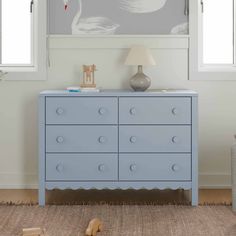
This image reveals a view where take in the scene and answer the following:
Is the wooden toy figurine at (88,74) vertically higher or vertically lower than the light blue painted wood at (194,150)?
higher

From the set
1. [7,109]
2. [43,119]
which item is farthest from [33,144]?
[43,119]

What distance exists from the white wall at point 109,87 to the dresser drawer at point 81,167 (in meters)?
0.64

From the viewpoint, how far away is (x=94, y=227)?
12.2 feet

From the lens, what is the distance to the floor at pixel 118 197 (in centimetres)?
458

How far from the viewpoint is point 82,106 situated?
4.42 m

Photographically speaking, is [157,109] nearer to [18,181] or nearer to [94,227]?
[94,227]

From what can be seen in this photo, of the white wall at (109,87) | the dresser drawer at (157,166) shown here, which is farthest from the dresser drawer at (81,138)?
the white wall at (109,87)

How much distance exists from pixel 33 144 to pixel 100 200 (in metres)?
0.75

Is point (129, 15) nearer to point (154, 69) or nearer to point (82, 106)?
point (154, 69)

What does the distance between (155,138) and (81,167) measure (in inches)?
20.8

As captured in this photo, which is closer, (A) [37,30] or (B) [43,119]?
(B) [43,119]

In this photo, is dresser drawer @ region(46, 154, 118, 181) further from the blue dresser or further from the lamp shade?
the lamp shade

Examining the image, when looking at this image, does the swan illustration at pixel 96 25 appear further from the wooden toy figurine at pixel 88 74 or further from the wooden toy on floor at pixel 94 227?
the wooden toy on floor at pixel 94 227

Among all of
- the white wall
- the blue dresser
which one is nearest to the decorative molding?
the white wall
